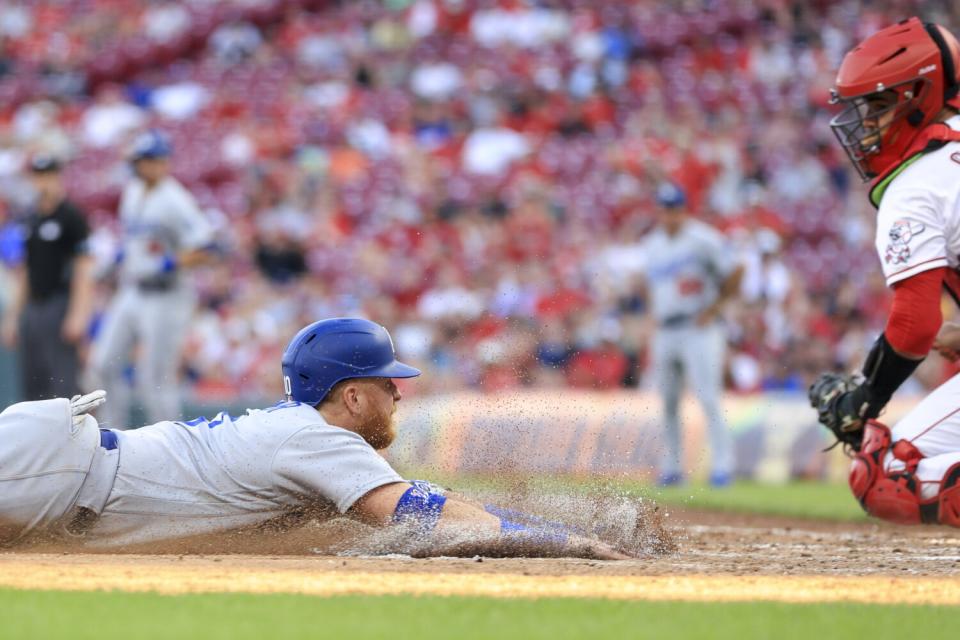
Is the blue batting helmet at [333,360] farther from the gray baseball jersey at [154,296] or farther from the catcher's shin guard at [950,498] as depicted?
the gray baseball jersey at [154,296]

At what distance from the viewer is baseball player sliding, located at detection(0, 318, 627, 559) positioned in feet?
17.1

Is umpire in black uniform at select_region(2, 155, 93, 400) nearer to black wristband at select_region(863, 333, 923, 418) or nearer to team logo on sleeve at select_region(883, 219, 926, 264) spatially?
black wristband at select_region(863, 333, 923, 418)

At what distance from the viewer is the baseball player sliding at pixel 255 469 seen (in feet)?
17.1

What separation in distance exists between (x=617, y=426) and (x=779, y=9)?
31.2ft

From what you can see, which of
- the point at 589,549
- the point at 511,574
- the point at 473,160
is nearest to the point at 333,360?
the point at 511,574

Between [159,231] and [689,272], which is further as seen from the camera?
[689,272]

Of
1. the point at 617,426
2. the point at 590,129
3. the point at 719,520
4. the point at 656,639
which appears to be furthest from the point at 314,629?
the point at 590,129

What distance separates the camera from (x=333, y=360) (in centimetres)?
549

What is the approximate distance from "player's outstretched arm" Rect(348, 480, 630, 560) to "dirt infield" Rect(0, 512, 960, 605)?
2.5 inches

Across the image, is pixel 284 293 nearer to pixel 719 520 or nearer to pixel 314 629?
pixel 719 520

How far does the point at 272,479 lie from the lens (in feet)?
17.5

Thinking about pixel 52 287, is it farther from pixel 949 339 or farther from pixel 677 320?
pixel 949 339

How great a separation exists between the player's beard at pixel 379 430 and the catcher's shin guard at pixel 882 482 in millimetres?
2305

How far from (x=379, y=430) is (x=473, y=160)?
13.9m
